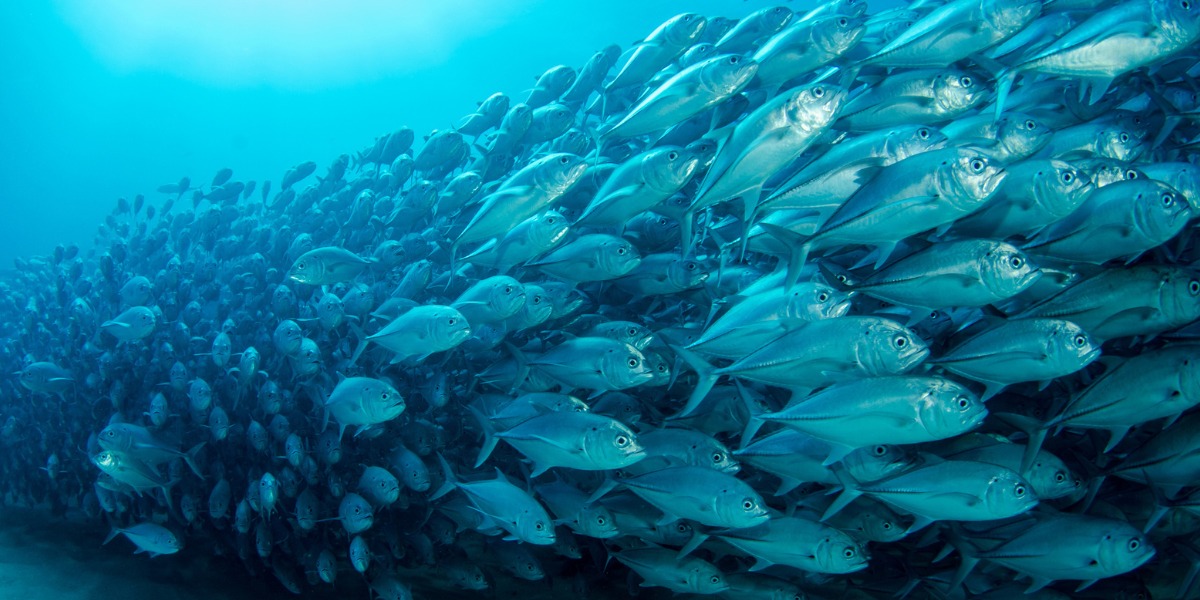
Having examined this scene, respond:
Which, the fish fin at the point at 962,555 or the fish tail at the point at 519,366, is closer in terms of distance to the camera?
the fish fin at the point at 962,555

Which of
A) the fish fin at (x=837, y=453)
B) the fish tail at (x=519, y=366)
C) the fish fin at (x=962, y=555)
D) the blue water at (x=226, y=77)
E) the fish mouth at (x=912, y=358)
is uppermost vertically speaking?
the blue water at (x=226, y=77)

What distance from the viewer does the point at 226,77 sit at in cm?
5862

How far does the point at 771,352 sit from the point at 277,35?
66454mm

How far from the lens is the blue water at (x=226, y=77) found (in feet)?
140

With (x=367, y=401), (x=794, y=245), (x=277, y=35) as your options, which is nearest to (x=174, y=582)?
(x=367, y=401)

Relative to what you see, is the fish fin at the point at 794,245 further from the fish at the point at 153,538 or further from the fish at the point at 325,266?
the fish at the point at 153,538

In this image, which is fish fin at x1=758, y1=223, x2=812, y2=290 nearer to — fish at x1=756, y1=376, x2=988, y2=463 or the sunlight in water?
fish at x1=756, y1=376, x2=988, y2=463

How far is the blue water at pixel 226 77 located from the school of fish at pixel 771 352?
3650cm

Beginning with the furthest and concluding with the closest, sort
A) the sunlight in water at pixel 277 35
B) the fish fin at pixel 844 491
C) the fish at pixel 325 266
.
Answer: the sunlight in water at pixel 277 35, the fish at pixel 325 266, the fish fin at pixel 844 491

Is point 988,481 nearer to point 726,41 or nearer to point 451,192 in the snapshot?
point 726,41

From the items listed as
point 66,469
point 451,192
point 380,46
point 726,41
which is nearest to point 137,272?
point 66,469

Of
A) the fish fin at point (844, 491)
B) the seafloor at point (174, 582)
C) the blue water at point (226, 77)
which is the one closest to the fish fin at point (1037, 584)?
the fish fin at point (844, 491)

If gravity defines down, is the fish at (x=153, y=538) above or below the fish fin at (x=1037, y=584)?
above

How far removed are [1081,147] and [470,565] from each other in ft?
17.1
